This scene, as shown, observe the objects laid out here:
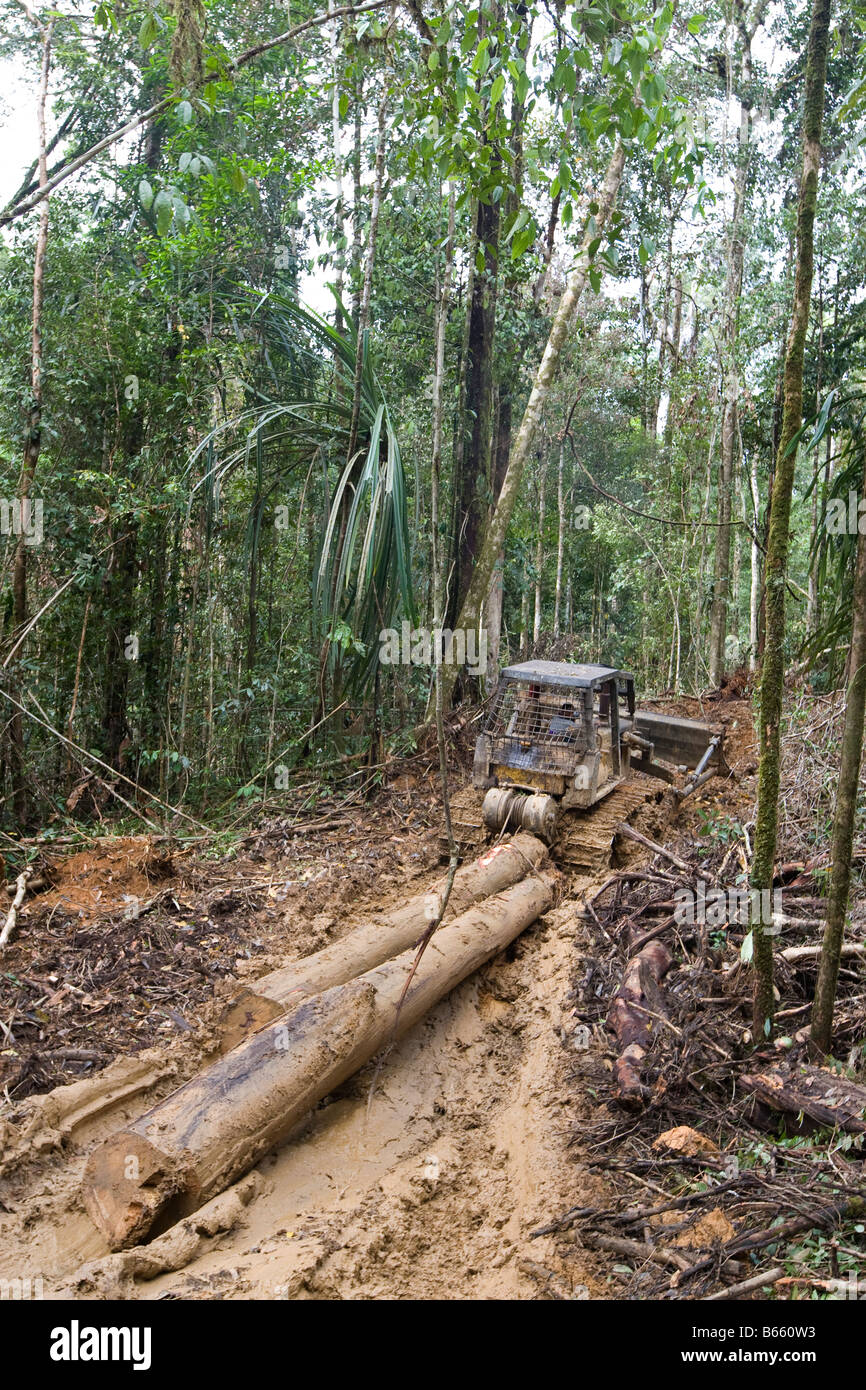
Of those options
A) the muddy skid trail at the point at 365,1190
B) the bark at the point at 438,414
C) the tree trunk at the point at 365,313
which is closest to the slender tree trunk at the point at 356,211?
the tree trunk at the point at 365,313

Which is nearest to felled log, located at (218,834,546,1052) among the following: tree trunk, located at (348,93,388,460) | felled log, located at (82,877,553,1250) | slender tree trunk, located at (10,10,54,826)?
felled log, located at (82,877,553,1250)

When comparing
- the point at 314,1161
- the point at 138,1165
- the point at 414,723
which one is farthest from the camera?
the point at 414,723

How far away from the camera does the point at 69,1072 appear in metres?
4.64

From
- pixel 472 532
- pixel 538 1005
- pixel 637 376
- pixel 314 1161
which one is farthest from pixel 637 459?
pixel 314 1161

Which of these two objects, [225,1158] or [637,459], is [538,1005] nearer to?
[225,1158]

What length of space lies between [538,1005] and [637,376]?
636 inches

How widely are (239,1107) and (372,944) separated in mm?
1816

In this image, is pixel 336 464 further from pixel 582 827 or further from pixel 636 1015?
pixel 636 1015

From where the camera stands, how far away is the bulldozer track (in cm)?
794

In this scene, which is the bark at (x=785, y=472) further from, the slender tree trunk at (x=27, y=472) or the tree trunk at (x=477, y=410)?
the tree trunk at (x=477, y=410)

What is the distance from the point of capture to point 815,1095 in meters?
3.72

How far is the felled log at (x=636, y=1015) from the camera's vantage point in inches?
171

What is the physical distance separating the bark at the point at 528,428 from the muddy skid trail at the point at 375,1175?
493 centimetres

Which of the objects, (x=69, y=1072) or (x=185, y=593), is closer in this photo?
(x=69, y=1072)
